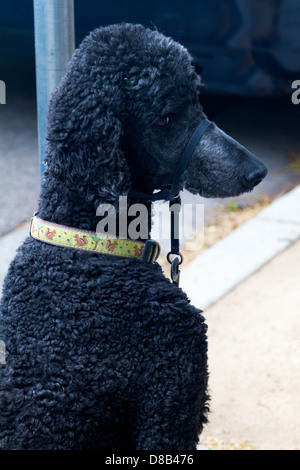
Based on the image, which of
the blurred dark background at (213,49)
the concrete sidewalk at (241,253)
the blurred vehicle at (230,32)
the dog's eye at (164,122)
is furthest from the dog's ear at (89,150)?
the blurred vehicle at (230,32)

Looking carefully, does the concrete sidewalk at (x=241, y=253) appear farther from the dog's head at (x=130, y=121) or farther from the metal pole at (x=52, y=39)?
the dog's head at (x=130, y=121)

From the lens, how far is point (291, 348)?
3.77m

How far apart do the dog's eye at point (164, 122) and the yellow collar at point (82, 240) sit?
0.32 metres

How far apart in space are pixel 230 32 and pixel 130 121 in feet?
10.9

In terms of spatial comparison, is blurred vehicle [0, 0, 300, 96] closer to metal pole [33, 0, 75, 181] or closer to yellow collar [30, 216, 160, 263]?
metal pole [33, 0, 75, 181]

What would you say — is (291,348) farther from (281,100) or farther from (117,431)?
(281,100)

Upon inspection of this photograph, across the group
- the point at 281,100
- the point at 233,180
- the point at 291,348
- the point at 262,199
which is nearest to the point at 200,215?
the point at 262,199

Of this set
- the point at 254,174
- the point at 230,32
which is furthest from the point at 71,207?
the point at 230,32

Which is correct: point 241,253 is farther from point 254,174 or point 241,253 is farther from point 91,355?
point 91,355

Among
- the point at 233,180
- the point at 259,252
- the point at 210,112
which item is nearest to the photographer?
the point at 233,180

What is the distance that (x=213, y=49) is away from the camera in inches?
203

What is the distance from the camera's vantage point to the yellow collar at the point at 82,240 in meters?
1.98
